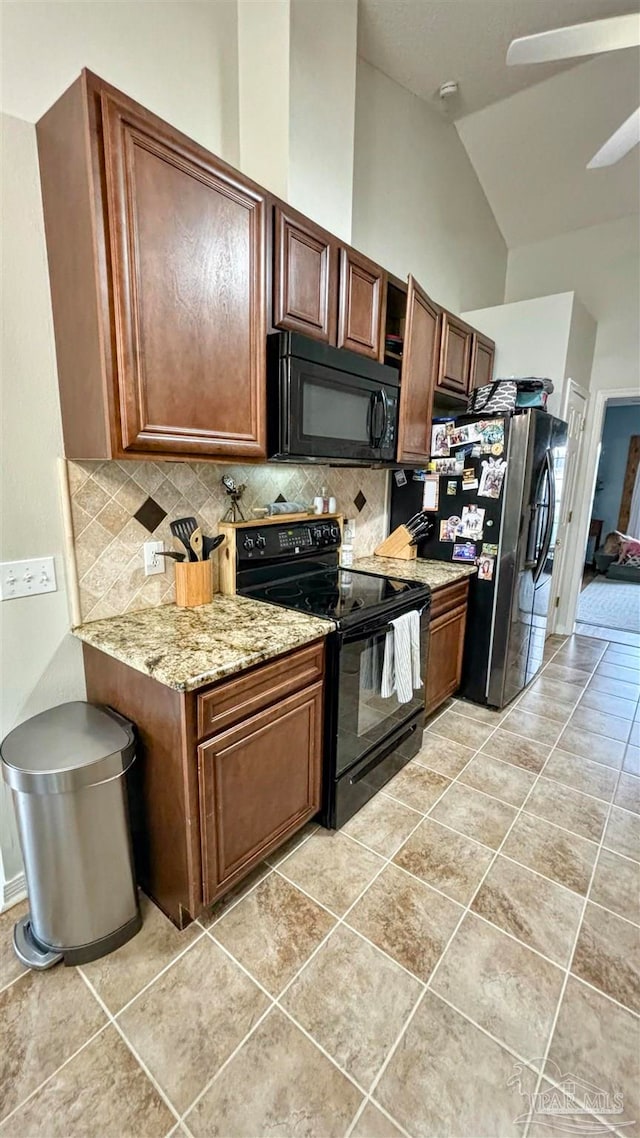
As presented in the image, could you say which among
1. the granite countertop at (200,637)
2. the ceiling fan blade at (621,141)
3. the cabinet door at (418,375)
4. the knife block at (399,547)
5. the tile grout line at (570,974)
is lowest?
the tile grout line at (570,974)

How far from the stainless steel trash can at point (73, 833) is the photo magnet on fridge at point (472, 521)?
2074 millimetres

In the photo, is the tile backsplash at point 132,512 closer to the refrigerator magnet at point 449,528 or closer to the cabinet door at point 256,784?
the cabinet door at point 256,784

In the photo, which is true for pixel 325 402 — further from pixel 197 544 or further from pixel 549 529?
pixel 549 529

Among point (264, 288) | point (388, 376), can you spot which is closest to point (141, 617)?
point (264, 288)

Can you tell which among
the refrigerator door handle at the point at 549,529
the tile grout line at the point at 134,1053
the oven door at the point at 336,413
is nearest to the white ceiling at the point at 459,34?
the oven door at the point at 336,413

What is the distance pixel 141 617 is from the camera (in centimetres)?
168

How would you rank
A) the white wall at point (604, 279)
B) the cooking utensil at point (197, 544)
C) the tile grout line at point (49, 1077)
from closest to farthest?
the tile grout line at point (49, 1077), the cooking utensil at point (197, 544), the white wall at point (604, 279)

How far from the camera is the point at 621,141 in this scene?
180 centimetres

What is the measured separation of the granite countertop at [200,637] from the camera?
128 centimetres

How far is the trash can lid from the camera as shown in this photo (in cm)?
123

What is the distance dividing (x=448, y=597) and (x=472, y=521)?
0.49 meters

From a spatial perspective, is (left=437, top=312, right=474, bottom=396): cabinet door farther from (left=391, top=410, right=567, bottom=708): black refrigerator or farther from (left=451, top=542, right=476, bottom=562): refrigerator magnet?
(left=451, top=542, right=476, bottom=562): refrigerator magnet

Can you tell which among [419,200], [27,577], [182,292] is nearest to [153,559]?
[27,577]

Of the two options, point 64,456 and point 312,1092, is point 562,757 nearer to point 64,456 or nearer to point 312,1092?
point 312,1092
